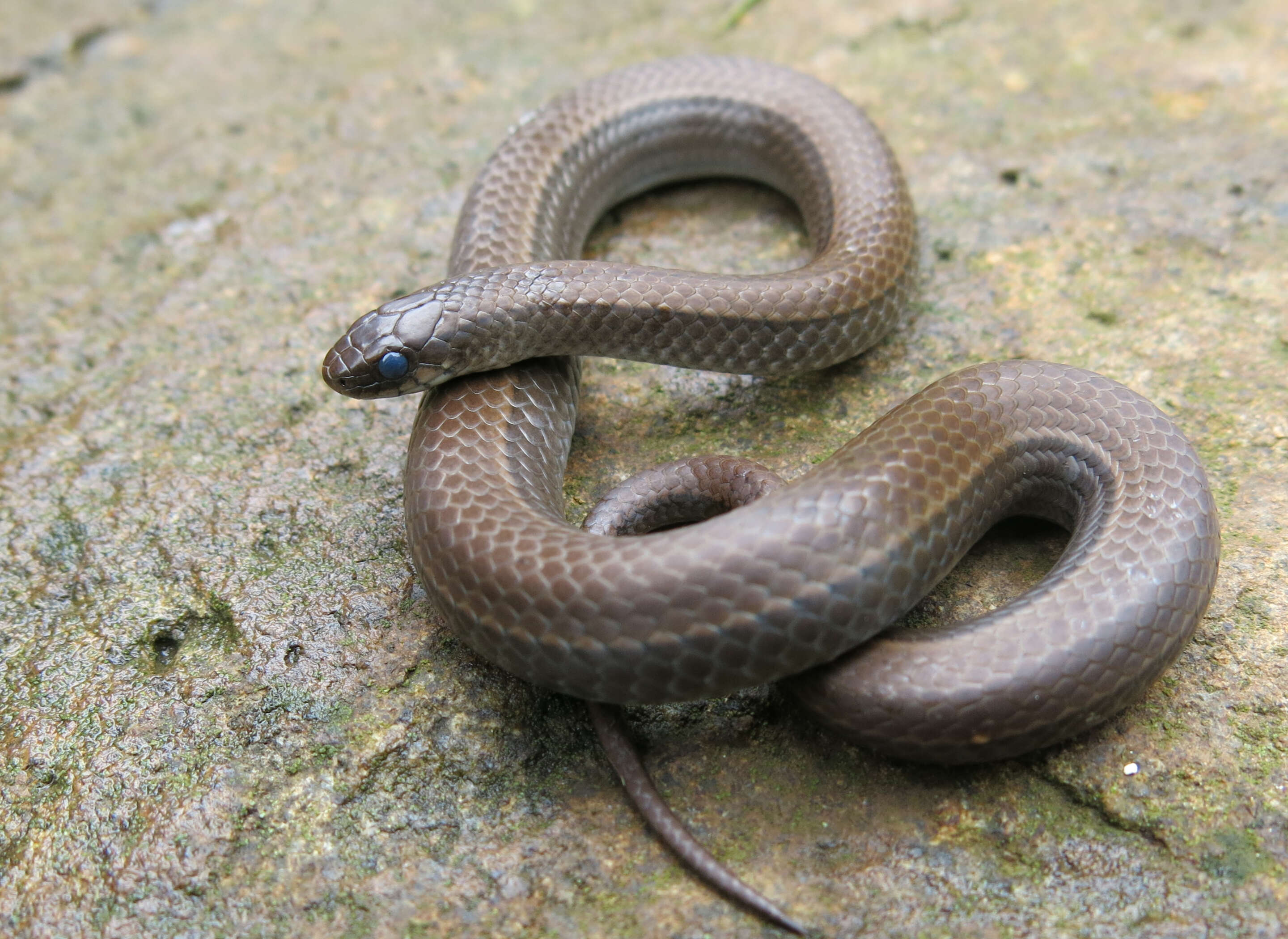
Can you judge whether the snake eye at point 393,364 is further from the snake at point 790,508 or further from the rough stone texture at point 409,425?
the rough stone texture at point 409,425

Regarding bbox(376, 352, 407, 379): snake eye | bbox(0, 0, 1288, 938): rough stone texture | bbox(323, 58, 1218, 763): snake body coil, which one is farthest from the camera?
bbox(376, 352, 407, 379): snake eye

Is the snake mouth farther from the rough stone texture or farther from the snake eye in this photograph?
the rough stone texture

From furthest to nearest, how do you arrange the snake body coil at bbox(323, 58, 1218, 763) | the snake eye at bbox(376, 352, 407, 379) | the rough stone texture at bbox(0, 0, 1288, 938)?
1. the snake eye at bbox(376, 352, 407, 379)
2. the rough stone texture at bbox(0, 0, 1288, 938)
3. the snake body coil at bbox(323, 58, 1218, 763)

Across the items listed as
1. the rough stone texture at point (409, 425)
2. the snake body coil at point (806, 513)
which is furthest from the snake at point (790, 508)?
the rough stone texture at point (409, 425)

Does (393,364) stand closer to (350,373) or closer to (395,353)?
(395,353)

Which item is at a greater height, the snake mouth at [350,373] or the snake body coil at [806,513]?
the snake mouth at [350,373]

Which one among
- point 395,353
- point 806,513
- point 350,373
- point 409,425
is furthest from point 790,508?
point 409,425

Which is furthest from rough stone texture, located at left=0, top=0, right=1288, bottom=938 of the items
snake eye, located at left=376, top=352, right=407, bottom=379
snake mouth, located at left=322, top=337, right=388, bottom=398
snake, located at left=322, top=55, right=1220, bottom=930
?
snake eye, located at left=376, top=352, right=407, bottom=379

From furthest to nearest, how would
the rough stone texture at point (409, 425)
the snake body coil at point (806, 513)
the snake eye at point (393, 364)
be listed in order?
the snake eye at point (393, 364) < the rough stone texture at point (409, 425) < the snake body coil at point (806, 513)
